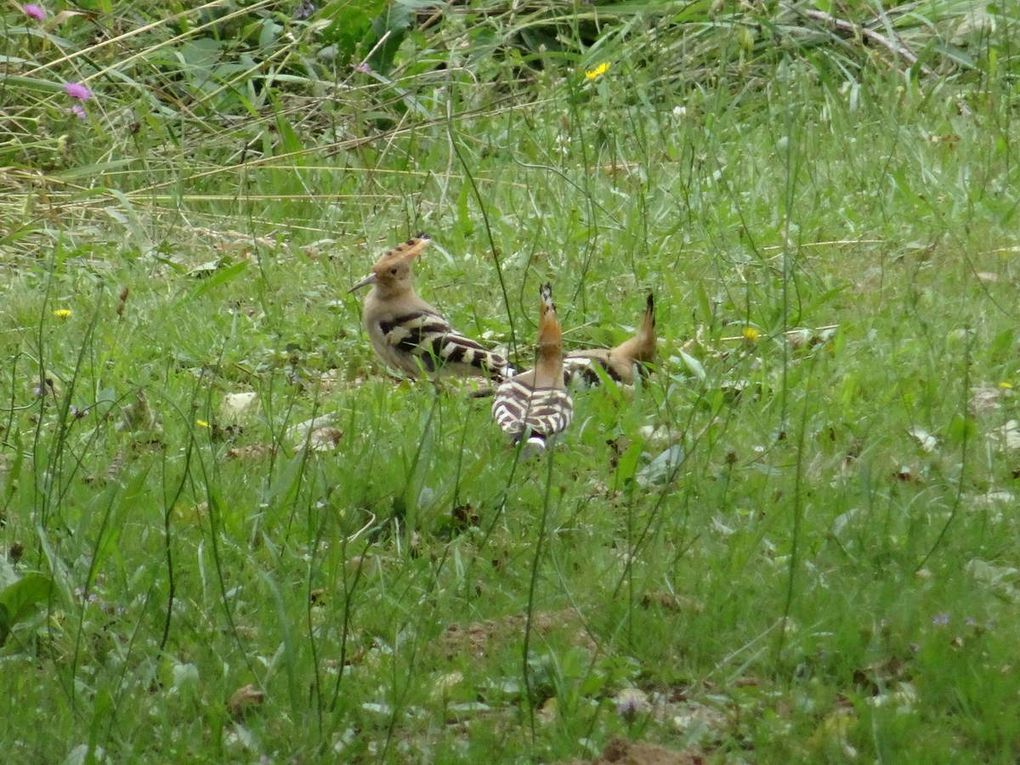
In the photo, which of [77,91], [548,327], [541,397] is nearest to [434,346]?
[548,327]

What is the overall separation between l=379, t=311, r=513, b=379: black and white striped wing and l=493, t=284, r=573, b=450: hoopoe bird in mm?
456

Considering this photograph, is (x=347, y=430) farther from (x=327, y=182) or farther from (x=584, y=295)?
(x=327, y=182)

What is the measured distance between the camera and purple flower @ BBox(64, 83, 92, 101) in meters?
8.97

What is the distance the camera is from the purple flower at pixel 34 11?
30.0ft

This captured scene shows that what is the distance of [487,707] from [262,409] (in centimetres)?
238

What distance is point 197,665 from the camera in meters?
4.07

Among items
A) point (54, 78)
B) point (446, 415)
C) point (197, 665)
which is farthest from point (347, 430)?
point (54, 78)

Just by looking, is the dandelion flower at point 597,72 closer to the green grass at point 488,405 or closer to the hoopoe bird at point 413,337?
the green grass at point 488,405

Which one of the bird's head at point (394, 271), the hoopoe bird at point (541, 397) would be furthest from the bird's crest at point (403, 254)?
the hoopoe bird at point (541, 397)

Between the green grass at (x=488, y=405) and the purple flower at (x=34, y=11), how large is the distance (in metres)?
0.32

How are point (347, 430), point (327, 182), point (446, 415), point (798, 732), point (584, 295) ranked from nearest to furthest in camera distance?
point (798, 732) < point (347, 430) < point (446, 415) < point (584, 295) < point (327, 182)

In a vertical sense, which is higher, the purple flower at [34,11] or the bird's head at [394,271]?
the purple flower at [34,11]

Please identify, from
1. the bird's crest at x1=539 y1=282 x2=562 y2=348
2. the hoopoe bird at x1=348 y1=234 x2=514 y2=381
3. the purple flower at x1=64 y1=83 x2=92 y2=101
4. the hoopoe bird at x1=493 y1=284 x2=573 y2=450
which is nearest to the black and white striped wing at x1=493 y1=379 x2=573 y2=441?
the hoopoe bird at x1=493 y1=284 x2=573 y2=450

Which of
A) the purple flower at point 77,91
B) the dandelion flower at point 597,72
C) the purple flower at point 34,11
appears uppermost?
the purple flower at point 34,11
